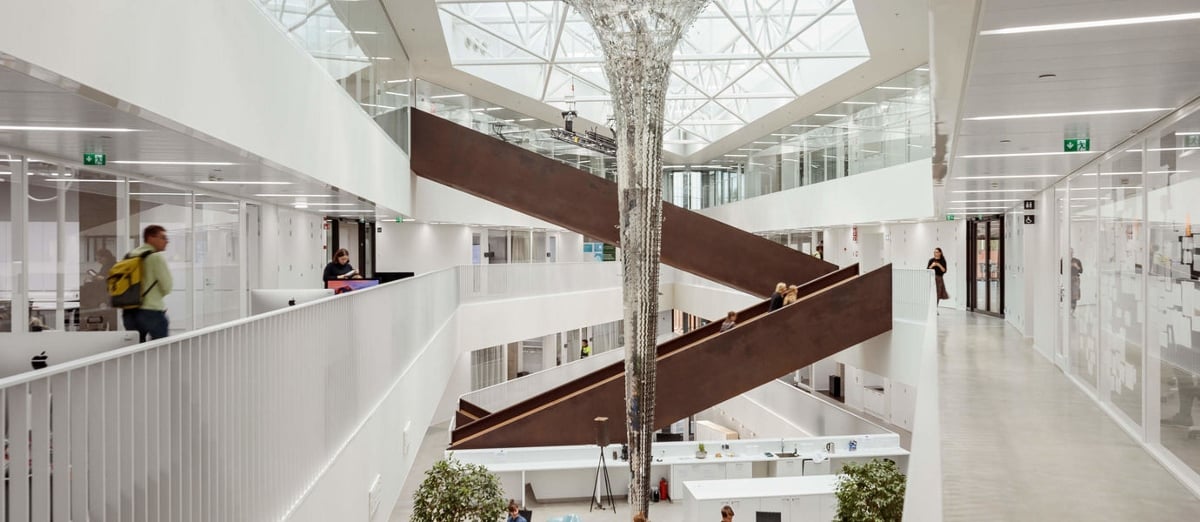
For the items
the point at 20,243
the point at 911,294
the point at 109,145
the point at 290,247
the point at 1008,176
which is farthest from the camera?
the point at 911,294

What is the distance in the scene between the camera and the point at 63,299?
877 centimetres

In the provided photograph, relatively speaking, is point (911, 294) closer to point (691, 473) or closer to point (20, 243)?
point (691, 473)

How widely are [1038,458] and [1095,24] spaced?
4.53 metres

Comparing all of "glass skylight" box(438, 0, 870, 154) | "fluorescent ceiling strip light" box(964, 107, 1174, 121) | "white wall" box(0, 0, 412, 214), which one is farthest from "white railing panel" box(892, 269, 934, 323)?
"white wall" box(0, 0, 412, 214)

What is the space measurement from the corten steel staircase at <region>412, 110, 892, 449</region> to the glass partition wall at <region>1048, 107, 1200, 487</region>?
23.8 ft

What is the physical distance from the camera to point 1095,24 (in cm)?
530

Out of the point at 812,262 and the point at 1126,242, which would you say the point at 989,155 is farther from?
the point at 812,262

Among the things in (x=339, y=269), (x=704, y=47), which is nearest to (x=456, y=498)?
(x=339, y=269)

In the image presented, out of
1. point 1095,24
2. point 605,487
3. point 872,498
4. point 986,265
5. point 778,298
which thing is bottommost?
point 605,487

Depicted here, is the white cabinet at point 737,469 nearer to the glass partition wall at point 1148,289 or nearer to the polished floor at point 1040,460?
the polished floor at point 1040,460

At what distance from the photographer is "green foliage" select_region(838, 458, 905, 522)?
15648 mm

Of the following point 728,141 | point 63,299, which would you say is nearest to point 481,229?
point 728,141

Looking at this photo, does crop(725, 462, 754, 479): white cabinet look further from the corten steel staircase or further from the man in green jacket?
the man in green jacket

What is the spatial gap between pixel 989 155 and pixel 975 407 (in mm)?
3741
